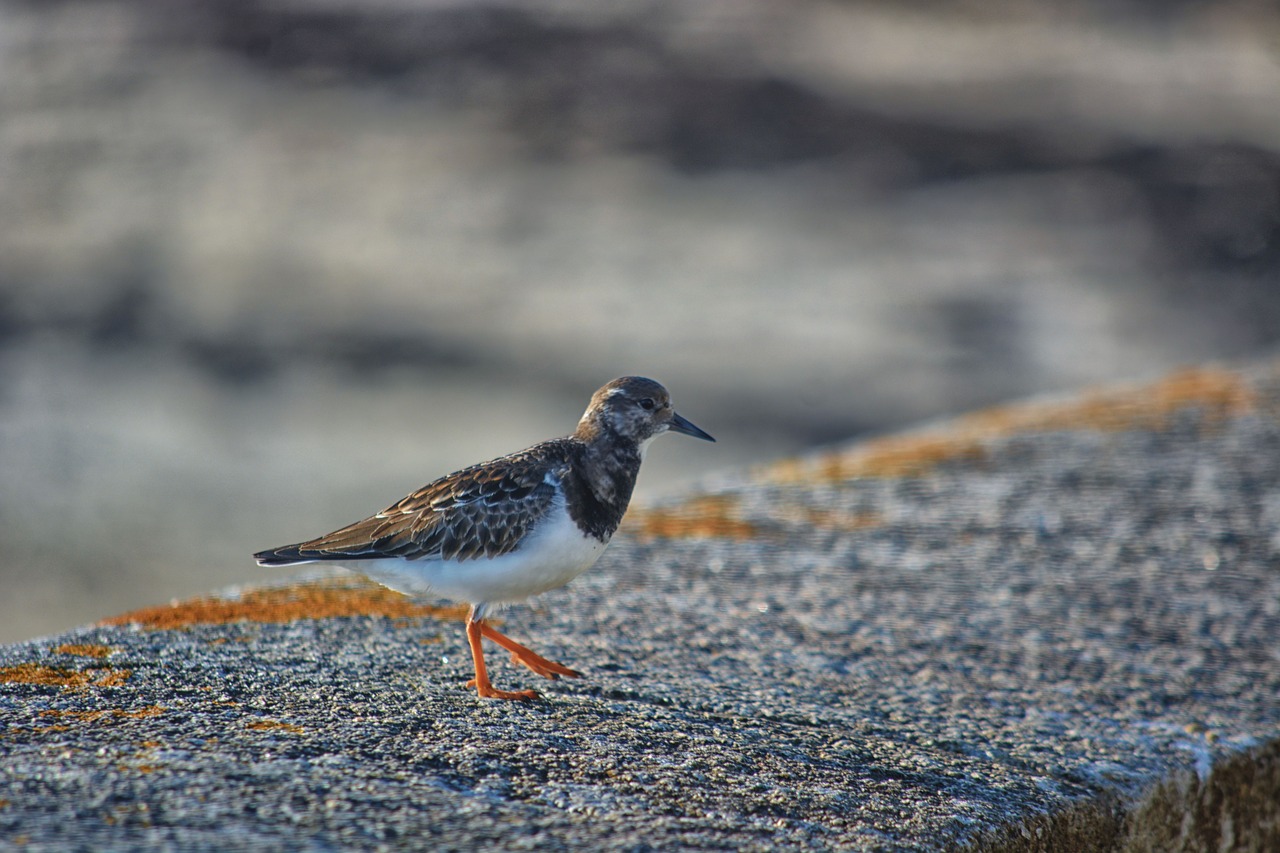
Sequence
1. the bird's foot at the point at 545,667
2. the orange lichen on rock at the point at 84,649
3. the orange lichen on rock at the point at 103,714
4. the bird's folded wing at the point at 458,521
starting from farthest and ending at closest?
the bird's folded wing at the point at 458,521 < the bird's foot at the point at 545,667 < the orange lichen on rock at the point at 84,649 < the orange lichen on rock at the point at 103,714

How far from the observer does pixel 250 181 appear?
16.6m

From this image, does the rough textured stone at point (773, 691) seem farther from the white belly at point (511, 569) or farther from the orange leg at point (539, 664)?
the white belly at point (511, 569)

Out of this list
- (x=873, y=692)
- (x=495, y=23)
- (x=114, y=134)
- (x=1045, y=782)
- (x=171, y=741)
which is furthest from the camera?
(x=495, y=23)

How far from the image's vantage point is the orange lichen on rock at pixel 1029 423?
625 centimetres

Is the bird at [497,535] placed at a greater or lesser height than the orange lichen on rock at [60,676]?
greater

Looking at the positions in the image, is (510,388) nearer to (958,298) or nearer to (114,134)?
(958,298)

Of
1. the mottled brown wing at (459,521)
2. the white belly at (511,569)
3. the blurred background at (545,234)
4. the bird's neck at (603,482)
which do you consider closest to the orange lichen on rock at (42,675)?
the mottled brown wing at (459,521)

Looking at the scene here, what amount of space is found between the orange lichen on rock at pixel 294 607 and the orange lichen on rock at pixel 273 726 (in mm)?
908

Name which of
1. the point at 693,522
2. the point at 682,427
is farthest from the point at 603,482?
the point at 693,522

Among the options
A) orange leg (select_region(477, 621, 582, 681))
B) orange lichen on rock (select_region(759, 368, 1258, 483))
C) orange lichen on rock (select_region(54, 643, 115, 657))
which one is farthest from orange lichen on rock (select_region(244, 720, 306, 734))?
orange lichen on rock (select_region(759, 368, 1258, 483))

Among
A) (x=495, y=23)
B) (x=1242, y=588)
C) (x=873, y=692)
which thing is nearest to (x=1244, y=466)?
(x=1242, y=588)

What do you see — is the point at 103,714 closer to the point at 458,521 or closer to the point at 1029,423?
the point at 458,521

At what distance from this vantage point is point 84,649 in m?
3.62

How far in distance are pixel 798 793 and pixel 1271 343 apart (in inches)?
491
